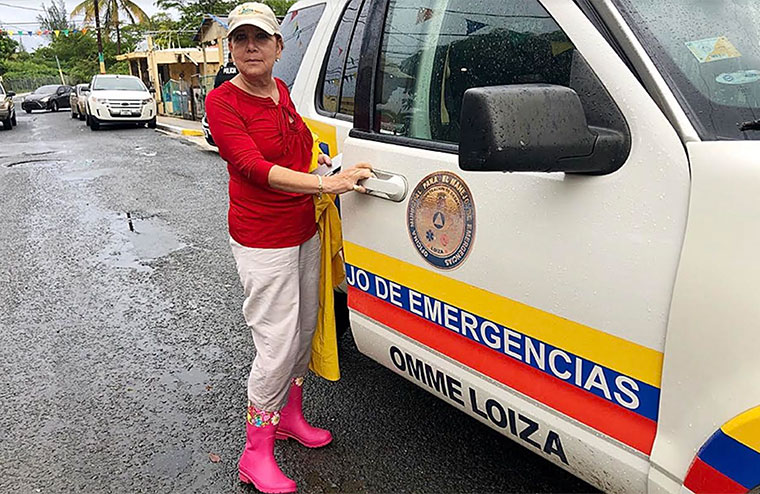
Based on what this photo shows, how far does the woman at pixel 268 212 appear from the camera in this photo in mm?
2254

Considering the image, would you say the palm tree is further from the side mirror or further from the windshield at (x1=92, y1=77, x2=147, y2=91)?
A: the side mirror

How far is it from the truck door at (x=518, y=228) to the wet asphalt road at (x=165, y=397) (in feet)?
2.09

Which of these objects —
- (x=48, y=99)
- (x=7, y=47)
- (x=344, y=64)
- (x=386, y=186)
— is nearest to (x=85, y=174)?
(x=344, y=64)

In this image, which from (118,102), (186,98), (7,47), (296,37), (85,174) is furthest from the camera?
(7,47)

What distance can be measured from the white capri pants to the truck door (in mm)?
207

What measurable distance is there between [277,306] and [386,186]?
654 mm

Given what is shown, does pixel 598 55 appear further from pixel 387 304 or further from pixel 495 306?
pixel 387 304

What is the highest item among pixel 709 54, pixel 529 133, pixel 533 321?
pixel 709 54

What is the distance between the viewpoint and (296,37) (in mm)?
3717

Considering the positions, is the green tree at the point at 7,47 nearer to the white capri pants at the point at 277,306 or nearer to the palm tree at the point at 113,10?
the palm tree at the point at 113,10

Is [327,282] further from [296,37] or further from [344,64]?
[296,37]

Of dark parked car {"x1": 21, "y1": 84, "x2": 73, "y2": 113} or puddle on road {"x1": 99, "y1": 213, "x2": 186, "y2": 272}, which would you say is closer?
puddle on road {"x1": 99, "y1": 213, "x2": 186, "y2": 272}

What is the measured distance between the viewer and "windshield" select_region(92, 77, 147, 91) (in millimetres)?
20188

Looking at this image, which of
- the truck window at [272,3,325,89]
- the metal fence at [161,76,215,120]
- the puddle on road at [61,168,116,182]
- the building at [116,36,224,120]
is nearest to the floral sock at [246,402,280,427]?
the truck window at [272,3,325,89]
